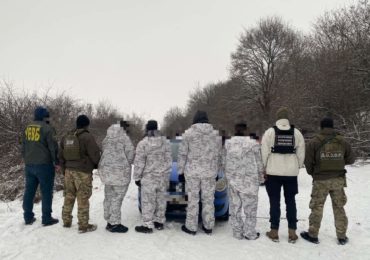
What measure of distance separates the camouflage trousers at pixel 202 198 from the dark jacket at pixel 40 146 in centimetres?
260

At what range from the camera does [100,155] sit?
19.1 ft

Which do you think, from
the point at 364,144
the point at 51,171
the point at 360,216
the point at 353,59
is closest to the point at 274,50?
the point at 353,59

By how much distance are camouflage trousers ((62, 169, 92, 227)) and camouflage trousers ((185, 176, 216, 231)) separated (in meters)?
1.83

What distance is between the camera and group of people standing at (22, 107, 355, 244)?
538cm

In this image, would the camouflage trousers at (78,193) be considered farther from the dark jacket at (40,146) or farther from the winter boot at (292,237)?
the winter boot at (292,237)

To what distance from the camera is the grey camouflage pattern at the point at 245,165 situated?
546 cm

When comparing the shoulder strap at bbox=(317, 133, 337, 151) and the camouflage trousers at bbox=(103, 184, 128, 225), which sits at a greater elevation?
the shoulder strap at bbox=(317, 133, 337, 151)

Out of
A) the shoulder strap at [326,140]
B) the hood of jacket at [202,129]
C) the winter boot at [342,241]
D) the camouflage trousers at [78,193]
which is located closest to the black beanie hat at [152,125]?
the hood of jacket at [202,129]

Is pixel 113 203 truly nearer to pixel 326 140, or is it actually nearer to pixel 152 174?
pixel 152 174

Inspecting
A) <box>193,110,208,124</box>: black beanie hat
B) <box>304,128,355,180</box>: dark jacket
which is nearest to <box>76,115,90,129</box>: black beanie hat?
<box>193,110,208,124</box>: black beanie hat

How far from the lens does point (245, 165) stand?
5.50 meters

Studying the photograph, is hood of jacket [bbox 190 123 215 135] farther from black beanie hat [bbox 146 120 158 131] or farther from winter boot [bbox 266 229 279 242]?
winter boot [bbox 266 229 279 242]

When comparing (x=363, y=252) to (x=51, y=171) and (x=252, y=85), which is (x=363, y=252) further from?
(x=252, y=85)

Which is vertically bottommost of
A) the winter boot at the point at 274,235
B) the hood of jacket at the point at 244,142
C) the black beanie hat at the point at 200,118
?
the winter boot at the point at 274,235
